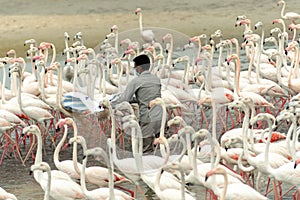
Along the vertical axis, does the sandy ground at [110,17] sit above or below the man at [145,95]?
below

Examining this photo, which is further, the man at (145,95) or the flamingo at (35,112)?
the flamingo at (35,112)

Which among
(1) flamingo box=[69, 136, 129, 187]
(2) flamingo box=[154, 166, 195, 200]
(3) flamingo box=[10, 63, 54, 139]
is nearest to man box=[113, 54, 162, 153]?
(2) flamingo box=[154, 166, 195, 200]

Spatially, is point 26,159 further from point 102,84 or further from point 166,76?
point 166,76

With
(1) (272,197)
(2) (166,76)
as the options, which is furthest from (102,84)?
(1) (272,197)

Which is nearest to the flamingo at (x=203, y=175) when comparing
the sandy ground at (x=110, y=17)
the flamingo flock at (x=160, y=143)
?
the flamingo flock at (x=160, y=143)

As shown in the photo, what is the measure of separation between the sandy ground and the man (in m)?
11.3

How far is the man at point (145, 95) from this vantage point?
9.37 m

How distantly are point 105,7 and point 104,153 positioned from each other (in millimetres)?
16107

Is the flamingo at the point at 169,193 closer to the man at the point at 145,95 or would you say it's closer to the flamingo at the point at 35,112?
the man at the point at 145,95

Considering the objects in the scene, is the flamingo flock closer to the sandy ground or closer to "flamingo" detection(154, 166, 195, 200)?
"flamingo" detection(154, 166, 195, 200)

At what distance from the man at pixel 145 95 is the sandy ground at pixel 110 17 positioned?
1130cm

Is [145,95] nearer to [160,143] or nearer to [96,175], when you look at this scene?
[160,143]

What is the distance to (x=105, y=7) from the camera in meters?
25.1

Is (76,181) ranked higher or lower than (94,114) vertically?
lower
